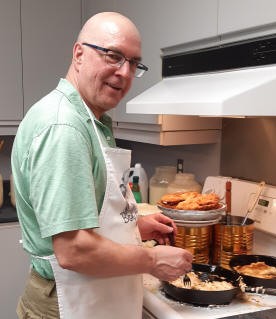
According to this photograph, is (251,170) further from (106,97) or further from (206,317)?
(106,97)

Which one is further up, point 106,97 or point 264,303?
point 106,97

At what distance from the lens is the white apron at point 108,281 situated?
990 millimetres

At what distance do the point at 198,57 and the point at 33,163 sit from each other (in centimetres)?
84

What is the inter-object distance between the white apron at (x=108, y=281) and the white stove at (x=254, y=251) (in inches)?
4.7

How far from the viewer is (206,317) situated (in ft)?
3.52

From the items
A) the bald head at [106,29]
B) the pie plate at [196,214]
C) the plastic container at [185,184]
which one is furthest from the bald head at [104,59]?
the plastic container at [185,184]

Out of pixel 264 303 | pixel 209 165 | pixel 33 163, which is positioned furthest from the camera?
pixel 209 165

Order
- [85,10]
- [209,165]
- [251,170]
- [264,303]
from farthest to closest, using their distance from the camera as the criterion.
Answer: [85,10] < [209,165] < [251,170] < [264,303]

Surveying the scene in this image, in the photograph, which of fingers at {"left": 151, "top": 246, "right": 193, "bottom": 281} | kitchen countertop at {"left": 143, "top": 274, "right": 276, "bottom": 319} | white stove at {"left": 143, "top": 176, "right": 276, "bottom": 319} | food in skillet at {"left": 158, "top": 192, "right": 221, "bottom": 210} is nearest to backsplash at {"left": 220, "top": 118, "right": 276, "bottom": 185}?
white stove at {"left": 143, "top": 176, "right": 276, "bottom": 319}

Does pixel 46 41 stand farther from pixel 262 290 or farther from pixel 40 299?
pixel 262 290

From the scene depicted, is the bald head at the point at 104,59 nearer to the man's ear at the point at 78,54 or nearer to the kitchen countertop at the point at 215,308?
the man's ear at the point at 78,54

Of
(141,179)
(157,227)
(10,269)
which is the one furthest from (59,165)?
(10,269)

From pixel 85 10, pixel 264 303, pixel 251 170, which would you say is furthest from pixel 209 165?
pixel 85 10

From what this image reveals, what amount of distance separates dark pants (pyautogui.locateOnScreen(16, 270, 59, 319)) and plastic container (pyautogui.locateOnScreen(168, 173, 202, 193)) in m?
0.94
